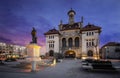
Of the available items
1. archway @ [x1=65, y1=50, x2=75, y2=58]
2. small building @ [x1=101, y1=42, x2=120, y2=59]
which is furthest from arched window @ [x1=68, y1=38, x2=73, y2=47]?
small building @ [x1=101, y1=42, x2=120, y2=59]

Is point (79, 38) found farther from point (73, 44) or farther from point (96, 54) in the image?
point (96, 54)

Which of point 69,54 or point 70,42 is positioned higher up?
point 70,42

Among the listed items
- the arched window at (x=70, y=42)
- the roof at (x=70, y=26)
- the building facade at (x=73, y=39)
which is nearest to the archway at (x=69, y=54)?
the building facade at (x=73, y=39)

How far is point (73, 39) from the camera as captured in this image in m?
55.8

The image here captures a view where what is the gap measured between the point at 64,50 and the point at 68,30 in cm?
1074

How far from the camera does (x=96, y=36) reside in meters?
50.5

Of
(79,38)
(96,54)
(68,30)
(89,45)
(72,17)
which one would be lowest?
(96,54)

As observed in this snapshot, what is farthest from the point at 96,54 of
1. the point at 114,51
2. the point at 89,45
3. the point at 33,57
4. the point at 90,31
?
the point at 33,57

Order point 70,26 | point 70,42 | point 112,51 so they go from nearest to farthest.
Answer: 1. point 70,42
2. point 112,51
3. point 70,26

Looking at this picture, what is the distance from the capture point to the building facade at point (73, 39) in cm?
5116

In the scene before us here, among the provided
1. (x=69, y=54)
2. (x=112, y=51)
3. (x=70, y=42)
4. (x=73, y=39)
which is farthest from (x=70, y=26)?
(x=112, y=51)

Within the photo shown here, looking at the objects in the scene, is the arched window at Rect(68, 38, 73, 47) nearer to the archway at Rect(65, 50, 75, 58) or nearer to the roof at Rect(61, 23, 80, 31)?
the archway at Rect(65, 50, 75, 58)

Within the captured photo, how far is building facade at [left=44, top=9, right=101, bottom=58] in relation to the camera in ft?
168

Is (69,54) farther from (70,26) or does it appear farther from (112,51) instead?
(112,51)
